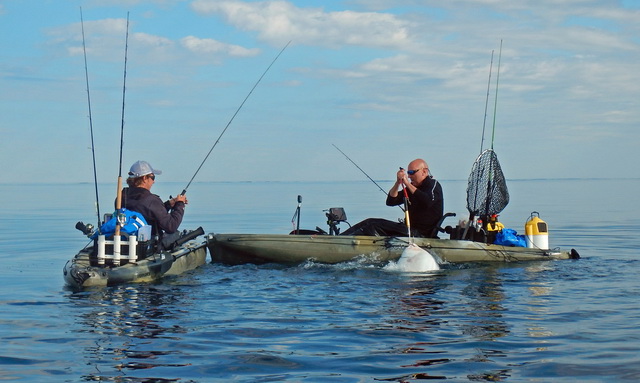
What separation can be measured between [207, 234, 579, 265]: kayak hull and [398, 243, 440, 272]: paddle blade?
0.36 metres

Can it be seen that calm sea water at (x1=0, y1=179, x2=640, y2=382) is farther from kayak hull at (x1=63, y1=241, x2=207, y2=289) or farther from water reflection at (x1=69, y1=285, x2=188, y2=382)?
kayak hull at (x1=63, y1=241, x2=207, y2=289)

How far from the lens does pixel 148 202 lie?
412 inches

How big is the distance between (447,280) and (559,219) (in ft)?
56.5

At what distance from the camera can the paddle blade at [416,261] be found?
10977 millimetres

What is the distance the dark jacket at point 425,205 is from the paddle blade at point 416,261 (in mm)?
1059

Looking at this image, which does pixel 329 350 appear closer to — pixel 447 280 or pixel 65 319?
pixel 65 319

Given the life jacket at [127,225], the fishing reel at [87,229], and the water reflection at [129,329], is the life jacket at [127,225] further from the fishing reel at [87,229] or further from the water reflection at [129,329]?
the water reflection at [129,329]

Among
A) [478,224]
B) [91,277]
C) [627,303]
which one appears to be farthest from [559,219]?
[91,277]

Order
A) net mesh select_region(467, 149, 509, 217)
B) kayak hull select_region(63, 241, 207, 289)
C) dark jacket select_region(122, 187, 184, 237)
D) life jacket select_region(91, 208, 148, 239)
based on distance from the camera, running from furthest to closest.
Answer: net mesh select_region(467, 149, 509, 217), dark jacket select_region(122, 187, 184, 237), life jacket select_region(91, 208, 148, 239), kayak hull select_region(63, 241, 207, 289)

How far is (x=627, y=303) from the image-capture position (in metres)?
8.26

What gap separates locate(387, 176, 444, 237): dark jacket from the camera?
39.2 ft

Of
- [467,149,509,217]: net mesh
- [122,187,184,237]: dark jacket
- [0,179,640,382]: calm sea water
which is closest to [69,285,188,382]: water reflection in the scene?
[0,179,640,382]: calm sea water

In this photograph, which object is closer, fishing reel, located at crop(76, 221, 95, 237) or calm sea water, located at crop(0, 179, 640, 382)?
calm sea water, located at crop(0, 179, 640, 382)

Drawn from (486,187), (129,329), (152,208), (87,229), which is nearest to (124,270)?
(87,229)
